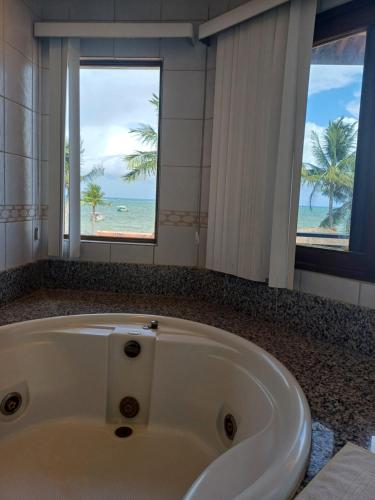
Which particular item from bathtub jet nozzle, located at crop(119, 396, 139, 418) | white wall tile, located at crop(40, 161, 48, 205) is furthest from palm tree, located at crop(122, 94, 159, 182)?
bathtub jet nozzle, located at crop(119, 396, 139, 418)

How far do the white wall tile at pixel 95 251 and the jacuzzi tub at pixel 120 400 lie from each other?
52 centimetres

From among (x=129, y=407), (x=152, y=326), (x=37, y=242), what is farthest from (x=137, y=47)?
(x=129, y=407)

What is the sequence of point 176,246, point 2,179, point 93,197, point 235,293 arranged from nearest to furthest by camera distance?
1. point 2,179
2. point 235,293
3. point 176,246
4. point 93,197

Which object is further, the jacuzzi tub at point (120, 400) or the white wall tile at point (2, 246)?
the white wall tile at point (2, 246)

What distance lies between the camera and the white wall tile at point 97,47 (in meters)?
1.90

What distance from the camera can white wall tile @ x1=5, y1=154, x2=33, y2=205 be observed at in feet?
5.56

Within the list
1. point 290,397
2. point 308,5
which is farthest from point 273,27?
point 290,397

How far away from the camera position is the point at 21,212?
5.94ft

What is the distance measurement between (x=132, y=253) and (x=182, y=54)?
3.49 feet

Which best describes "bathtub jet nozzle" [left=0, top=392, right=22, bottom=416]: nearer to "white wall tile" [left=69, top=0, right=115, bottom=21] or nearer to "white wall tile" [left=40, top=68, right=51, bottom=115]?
"white wall tile" [left=40, top=68, right=51, bottom=115]

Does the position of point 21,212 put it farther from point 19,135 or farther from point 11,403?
point 11,403

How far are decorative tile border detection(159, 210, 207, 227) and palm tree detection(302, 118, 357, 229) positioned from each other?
23.8 inches

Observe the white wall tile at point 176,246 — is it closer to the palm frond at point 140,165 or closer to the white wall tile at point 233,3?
the palm frond at point 140,165

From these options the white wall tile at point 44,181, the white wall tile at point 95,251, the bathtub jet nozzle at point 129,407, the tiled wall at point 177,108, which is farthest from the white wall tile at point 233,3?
the bathtub jet nozzle at point 129,407
